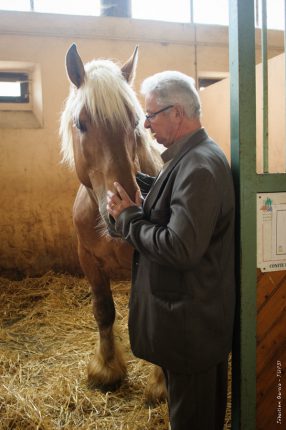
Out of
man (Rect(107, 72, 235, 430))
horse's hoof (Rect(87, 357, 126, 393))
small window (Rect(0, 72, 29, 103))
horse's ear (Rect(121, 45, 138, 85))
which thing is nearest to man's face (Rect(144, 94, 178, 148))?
man (Rect(107, 72, 235, 430))

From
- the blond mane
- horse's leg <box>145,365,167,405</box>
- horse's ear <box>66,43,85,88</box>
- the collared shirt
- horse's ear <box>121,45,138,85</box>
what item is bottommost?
horse's leg <box>145,365,167,405</box>

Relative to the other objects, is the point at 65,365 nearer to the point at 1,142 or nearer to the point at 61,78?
the point at 1,142

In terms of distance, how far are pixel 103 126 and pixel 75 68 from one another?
1.35 feet

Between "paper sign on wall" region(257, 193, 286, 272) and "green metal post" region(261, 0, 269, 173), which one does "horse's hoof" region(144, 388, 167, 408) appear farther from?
"green metal post" region(261, 0, 269, 173)

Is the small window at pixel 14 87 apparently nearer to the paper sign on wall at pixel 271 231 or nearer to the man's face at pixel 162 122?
the man's face at pixel 162 122

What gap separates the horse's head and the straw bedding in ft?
3.92

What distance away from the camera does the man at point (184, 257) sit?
122cm

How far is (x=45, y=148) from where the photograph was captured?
4.83 meters

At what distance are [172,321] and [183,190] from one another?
43 centimetres

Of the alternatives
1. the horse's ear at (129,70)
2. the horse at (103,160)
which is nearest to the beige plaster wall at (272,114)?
the horse at (103,160)

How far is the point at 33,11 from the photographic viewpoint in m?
4.61

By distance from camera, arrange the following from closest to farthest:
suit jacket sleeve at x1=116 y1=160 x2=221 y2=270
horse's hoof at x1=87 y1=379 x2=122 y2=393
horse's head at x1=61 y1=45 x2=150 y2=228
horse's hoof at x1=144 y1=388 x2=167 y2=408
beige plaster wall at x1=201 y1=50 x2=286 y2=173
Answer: suit jacket sleeve at x1=116 y1=160 x2=221 y2=270 < horse's head at x1=61 y1=45 x2=150 y2=228 < horse's hoof at x1=144 y1=388 x2=167 y2=408 < horse's hoof at x1=87 y1=379 x2=122 y2=393 < beige plaster wall at x1=201 y1=50 x2=286 y2=173

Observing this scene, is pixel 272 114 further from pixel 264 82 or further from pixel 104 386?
pixel 104 386

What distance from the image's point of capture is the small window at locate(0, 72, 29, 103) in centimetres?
Answer: 494
